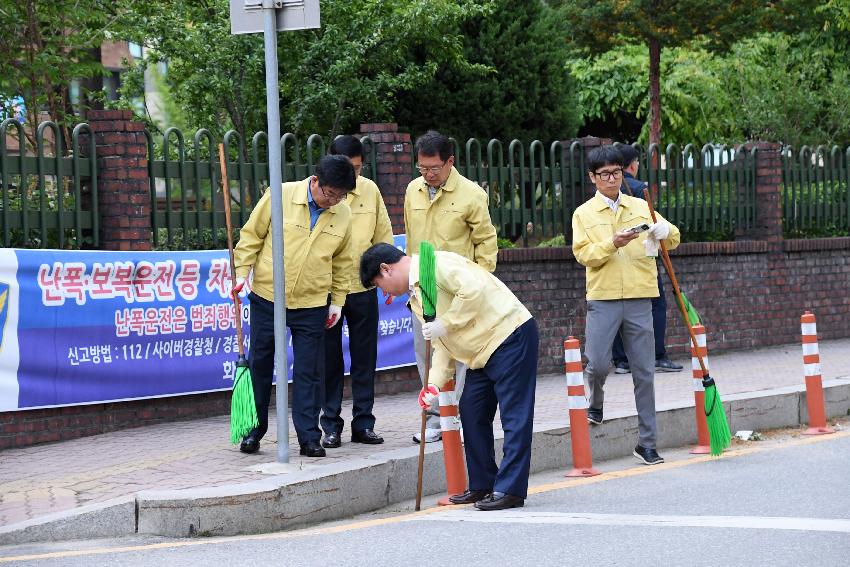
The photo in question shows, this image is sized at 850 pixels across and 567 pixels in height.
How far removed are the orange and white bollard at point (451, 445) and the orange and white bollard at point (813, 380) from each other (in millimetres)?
3687

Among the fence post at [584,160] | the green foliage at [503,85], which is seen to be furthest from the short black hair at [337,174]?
the green foliage at [503,85]

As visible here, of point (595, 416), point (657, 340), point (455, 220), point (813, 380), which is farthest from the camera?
point (657, 340)

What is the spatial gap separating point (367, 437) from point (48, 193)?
3000 millimetres

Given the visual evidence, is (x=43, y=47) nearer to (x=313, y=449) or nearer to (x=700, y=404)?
(x=313, y=449)

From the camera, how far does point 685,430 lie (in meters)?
10.3

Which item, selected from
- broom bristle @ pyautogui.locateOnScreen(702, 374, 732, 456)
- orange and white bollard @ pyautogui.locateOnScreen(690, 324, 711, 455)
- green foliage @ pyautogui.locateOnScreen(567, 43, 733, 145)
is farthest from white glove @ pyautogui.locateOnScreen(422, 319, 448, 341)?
green foliage @ pyautogui.locateOnScreen(567, 43, 733, 145)

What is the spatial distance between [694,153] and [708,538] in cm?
949

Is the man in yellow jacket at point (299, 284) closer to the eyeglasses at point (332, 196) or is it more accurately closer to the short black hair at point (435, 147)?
the eyeglasses at point (332, 196)

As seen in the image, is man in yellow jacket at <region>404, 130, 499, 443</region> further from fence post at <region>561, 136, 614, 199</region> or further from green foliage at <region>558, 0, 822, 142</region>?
green foliage at <region>558, 0, 822, 142</region>

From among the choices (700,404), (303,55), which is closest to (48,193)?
(700,404)

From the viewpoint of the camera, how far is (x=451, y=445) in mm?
7781

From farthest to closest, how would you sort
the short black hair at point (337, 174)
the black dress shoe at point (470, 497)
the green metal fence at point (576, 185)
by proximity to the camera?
the green metal fence at point (576, 185), the short black hair at point (337, 174), the black dress shoe at point (470, 497)

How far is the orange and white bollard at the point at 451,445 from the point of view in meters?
7.79

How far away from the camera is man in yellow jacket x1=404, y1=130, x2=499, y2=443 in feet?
29.2
